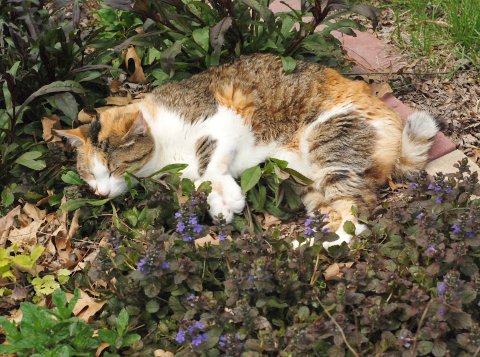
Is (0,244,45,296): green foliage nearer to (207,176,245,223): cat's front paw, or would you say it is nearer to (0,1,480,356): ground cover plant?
(0,1,480,356): ground cover plant

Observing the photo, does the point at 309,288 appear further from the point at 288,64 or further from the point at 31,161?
the point at 31,161

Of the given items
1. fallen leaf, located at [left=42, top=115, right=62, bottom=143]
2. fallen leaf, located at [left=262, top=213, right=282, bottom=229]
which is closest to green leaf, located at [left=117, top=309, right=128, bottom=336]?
fallen leaf, located at [left=262, top=213, right=282, bottom=229]

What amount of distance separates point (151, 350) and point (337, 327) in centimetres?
91

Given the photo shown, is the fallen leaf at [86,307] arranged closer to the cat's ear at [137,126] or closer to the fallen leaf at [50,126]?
the cat's ear at [137,126]

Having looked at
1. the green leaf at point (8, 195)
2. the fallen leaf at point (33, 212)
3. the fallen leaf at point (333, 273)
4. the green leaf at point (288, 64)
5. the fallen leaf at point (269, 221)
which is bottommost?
the fallen leaf at point (33, 212)

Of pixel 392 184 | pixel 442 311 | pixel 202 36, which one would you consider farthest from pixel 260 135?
pixel 442 311

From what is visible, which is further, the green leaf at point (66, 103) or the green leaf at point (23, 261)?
the green leaf at point (66, 103)

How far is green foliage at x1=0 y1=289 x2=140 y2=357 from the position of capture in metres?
2.61

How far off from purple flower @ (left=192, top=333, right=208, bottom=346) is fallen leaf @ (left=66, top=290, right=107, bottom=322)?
2.45ft

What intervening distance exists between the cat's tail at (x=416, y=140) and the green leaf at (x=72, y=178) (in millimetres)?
2073

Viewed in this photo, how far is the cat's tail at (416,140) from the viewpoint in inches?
142

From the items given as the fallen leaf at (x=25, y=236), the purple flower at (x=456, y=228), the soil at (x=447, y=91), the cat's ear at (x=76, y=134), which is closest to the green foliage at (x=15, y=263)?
the fallen leaf at (x=25, y=236)

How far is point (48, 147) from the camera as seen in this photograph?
387 centimetres

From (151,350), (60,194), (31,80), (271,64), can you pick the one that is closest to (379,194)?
(271,64)
